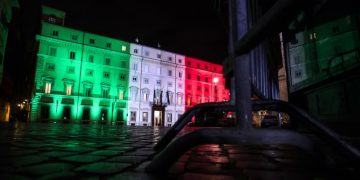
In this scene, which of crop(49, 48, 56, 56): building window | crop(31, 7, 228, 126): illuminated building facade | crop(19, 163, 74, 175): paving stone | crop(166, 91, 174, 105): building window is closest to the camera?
crop(19, 163, 74, 175): paving stone

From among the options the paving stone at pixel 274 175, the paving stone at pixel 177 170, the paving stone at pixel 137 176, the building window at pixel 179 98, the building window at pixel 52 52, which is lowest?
the paving stone at pixel 274 175

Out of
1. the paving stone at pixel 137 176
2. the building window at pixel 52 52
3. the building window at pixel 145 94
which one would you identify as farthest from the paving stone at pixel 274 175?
the building window at pixel 145 94

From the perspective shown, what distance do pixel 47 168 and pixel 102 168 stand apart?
1.11ft

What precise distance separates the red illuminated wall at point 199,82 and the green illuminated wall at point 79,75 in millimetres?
13036

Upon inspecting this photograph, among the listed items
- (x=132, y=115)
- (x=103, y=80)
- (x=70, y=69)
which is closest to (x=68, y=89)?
(x=70, y=69)

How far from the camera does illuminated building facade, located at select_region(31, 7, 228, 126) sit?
29.9m

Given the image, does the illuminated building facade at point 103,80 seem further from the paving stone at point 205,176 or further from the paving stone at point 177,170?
the paving stone at point 205,176

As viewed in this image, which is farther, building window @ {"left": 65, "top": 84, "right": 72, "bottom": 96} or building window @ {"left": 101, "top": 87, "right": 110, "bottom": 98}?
building window @ {"left": 101, "top": 87, "right": 110, "bottom": 98}

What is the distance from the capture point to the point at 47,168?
130 centimetres

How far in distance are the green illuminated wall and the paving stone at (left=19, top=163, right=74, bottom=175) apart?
32573 millimetres

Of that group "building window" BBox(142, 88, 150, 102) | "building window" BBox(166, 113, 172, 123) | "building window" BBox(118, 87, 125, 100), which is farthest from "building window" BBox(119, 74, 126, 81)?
"building window" BBox(166, 113, 172, 123)

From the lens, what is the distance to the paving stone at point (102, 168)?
1.24 m

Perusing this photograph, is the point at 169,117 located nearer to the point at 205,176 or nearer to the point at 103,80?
the point at 103,80

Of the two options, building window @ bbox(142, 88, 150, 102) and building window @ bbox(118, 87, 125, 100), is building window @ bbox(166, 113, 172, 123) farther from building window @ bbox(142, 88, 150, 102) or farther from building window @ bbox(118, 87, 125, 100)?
building window @ bbox(118, 87, 125, 100)
